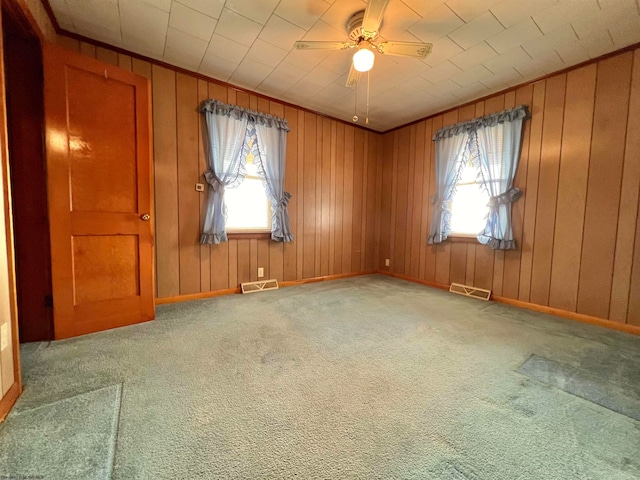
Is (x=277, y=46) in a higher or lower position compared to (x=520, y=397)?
higher

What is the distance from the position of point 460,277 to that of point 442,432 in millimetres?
2883

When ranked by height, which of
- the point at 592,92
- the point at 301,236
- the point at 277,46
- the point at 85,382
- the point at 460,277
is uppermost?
the point at 277,46

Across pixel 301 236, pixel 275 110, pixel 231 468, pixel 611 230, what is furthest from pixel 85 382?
pixel 611 230

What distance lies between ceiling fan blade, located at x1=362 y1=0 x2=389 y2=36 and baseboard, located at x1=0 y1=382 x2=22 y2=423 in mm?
2929

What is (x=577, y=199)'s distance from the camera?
8.63ft

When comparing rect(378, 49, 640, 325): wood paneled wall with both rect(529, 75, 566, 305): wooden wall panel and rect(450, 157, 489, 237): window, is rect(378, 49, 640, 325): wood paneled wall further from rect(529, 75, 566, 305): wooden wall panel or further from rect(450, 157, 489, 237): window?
rect(450, 157, 489, 237): window

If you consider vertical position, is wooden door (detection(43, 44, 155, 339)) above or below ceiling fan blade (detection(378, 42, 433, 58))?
below

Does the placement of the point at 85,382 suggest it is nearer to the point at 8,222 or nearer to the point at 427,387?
the point at 8,222

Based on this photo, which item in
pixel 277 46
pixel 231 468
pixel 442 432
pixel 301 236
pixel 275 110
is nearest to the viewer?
pixel 231 468

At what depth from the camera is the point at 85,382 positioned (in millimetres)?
1485

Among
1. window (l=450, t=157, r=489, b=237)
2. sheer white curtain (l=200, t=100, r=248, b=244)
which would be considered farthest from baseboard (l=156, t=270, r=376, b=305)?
window (l=450, t=157, r=489, b=237)

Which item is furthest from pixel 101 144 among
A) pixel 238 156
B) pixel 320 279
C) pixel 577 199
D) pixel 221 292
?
pixel 577 199

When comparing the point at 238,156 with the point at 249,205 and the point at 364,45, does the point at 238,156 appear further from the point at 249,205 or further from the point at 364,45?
the point at 364,45

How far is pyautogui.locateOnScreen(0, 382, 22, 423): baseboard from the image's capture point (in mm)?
1189
